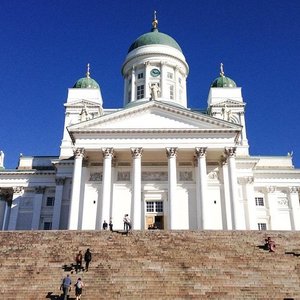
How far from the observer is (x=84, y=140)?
114 ft

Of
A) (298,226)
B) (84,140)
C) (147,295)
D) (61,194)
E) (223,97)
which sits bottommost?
(147,295)

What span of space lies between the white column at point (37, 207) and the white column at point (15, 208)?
173 cm

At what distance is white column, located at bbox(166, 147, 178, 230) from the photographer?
31862mm

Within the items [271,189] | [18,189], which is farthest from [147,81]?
[18,189]

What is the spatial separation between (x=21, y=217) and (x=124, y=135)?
601 inches

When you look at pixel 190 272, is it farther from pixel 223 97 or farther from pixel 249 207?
pixel 223 97

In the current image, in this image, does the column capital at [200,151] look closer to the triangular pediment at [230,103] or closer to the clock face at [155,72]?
the triangular pediment at [230,103]

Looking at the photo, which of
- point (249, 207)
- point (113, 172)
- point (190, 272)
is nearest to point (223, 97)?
point (249, 207)

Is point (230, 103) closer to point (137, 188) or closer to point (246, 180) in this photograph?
point (246, 180)

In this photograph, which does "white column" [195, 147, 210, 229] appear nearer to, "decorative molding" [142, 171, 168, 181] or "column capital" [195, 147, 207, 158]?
"column capital" [195, 147, 207, 158]

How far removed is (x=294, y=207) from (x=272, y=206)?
2.22 metres

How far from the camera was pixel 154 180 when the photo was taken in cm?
3606

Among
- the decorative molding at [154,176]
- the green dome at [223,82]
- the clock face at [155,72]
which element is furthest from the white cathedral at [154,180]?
the clock face at [155,72]

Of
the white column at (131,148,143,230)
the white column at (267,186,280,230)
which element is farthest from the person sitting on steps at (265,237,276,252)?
the white column at (267,186,280,230)
